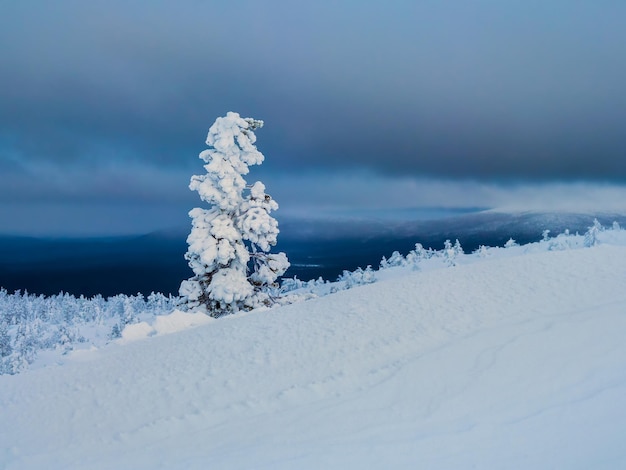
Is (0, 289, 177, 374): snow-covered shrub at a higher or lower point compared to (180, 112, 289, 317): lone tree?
lower

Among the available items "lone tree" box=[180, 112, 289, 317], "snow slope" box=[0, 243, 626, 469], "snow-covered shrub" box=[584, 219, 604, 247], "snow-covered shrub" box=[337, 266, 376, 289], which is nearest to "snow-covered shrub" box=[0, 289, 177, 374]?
"lone tree" box=[180, 112, 289, 317]

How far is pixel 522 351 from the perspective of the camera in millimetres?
6137

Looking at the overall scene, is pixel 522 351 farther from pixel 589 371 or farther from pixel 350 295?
pixel 350 295

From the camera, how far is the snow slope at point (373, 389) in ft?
15.1

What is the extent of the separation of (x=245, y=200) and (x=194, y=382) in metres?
12.5

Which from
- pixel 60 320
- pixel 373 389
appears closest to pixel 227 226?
pixel 373 389

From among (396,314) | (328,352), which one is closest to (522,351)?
(396,314)

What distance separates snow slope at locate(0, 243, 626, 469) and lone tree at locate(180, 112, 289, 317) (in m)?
8.41

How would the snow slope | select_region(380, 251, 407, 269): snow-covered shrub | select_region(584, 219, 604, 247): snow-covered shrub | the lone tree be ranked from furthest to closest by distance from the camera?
select_region(380, 251, 407, 269): snow-covered shrub < select_region(584, 219, 604, 247): snow-covered shrub < the lone tree < the snow slope

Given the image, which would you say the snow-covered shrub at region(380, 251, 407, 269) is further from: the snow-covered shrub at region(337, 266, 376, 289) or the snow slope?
the snow slope

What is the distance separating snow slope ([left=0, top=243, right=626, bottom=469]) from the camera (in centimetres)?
460

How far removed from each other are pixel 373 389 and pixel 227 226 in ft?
42.7

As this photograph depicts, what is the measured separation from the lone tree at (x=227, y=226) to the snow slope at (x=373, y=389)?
27.6ft

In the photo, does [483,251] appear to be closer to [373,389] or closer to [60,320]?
[373,389]
